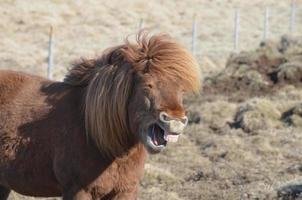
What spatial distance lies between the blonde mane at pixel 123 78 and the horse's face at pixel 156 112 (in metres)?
0.08

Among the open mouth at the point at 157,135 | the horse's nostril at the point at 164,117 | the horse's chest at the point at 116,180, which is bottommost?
the horse's chest at the point at 116,180

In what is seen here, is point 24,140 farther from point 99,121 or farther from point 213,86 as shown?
point 213,86

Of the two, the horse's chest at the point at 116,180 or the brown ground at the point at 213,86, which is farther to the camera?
the brown ground at the point at 213,86

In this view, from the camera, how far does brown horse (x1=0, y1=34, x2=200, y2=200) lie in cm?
475

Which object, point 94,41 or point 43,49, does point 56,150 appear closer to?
point 43,49

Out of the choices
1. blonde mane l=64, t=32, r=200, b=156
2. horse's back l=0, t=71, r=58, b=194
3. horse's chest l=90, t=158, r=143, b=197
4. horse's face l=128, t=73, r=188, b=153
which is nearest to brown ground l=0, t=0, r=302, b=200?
horse's back l=0, t=71, r=58, b=194

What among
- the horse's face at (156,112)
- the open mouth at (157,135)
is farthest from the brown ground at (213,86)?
the open mouth at (157,135)

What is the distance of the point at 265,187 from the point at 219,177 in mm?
1029

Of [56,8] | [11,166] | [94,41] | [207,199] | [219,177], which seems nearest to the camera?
[11,166]

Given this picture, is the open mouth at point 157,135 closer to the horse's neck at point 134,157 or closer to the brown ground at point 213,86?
the horse's neck at point 134,157

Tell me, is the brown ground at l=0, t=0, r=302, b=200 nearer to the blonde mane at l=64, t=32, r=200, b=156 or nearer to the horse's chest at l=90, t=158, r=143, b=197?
the blonde mane at l=64, t=32, r=200, b=156

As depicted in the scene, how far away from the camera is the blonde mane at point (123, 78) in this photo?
16.0 ft

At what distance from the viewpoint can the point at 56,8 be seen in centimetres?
3109

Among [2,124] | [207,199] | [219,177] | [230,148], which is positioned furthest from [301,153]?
[2,124]
